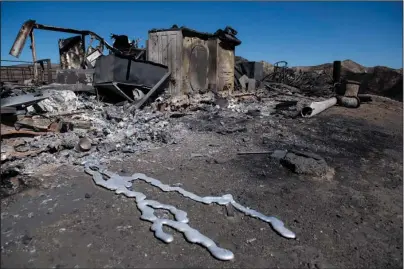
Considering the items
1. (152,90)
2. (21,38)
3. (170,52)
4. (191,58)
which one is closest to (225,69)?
(191,58)

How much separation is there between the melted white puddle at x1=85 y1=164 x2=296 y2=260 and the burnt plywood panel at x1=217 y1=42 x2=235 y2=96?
7.93 m

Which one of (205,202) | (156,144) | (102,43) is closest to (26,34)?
(102,43)

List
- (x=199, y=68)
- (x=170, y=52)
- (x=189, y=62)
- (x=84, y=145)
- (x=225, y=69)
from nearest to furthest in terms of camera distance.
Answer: (x=84, y=145) < (x=170, y=52) < (x=189, y=62) < (x=199, y=68) < (x=225, y=69)

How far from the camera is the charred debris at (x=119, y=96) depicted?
461 centimetres

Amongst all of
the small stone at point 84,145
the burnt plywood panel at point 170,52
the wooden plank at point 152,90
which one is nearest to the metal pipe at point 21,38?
the burnt plywood panel at point 170,52

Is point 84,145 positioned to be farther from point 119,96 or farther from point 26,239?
point 119,96

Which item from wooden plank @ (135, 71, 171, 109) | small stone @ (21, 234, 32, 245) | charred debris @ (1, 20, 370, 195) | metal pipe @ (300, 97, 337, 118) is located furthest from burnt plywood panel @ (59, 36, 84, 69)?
small stone @ (21, 234, 32, 245)

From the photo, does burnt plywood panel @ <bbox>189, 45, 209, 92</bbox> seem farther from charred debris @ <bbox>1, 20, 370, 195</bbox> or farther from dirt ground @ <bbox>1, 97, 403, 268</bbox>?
dirt ground @ <bbox>1, 97, 403, 268</bbox>

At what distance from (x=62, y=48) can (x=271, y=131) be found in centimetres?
844

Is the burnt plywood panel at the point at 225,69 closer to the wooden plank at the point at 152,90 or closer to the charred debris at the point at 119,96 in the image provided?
the charred debris at the point at 119,96

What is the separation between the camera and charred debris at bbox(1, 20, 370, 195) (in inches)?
181

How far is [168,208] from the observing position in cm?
291

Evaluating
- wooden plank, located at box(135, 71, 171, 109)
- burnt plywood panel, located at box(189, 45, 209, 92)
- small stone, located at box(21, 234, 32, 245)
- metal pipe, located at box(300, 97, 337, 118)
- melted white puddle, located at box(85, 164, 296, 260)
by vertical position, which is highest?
burnt plywood panel, located at box(189, 45, 209, 92)

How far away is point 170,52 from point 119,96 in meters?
2.51
